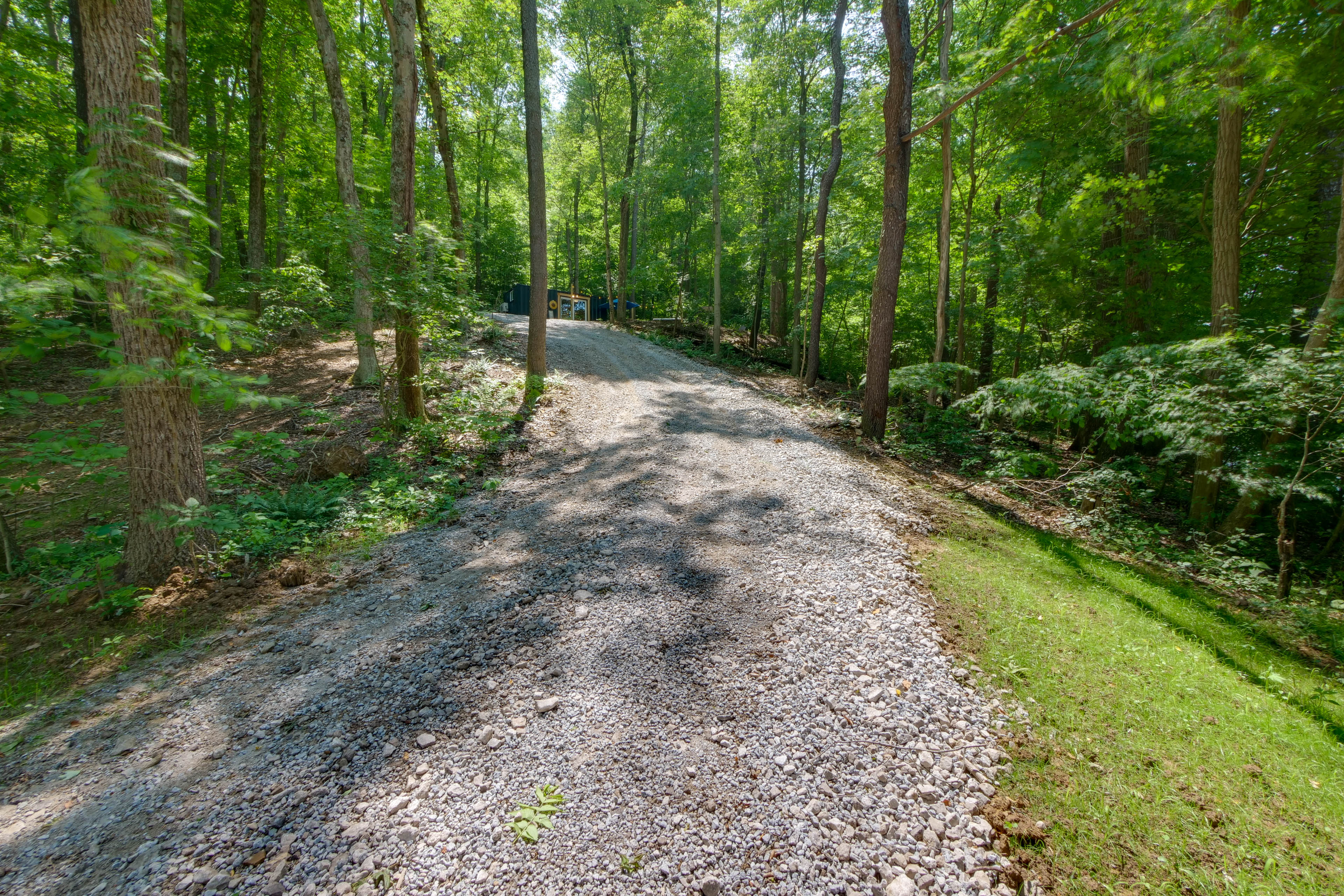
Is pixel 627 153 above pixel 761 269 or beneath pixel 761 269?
above

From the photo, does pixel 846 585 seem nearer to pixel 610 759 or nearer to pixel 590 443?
pixel 610 759

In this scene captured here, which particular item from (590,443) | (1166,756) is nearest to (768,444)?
(590,443)

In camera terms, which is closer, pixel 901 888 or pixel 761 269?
pixel 901 888

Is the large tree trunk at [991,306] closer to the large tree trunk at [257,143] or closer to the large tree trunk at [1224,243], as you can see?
the large tree trunk at [1224,243]

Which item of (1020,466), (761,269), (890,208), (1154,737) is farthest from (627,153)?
(1154,737)

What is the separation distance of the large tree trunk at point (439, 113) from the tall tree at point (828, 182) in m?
8.77

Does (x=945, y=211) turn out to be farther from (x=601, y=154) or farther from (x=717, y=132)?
(x=601, y=154)

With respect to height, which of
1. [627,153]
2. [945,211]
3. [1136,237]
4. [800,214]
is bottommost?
[1136,237]

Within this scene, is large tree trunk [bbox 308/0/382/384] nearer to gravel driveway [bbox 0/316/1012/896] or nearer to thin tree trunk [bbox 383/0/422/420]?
thin tree trunk [bbox 383/0/422/420]

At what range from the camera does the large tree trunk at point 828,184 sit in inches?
492

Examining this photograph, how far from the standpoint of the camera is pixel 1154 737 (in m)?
2.79

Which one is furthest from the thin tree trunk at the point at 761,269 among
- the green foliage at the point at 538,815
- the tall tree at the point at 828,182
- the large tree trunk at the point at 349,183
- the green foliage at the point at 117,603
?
the green foliage at the point at 538,815

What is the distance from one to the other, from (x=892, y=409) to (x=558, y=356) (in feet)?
28.1

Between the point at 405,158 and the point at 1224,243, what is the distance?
37.4ft
